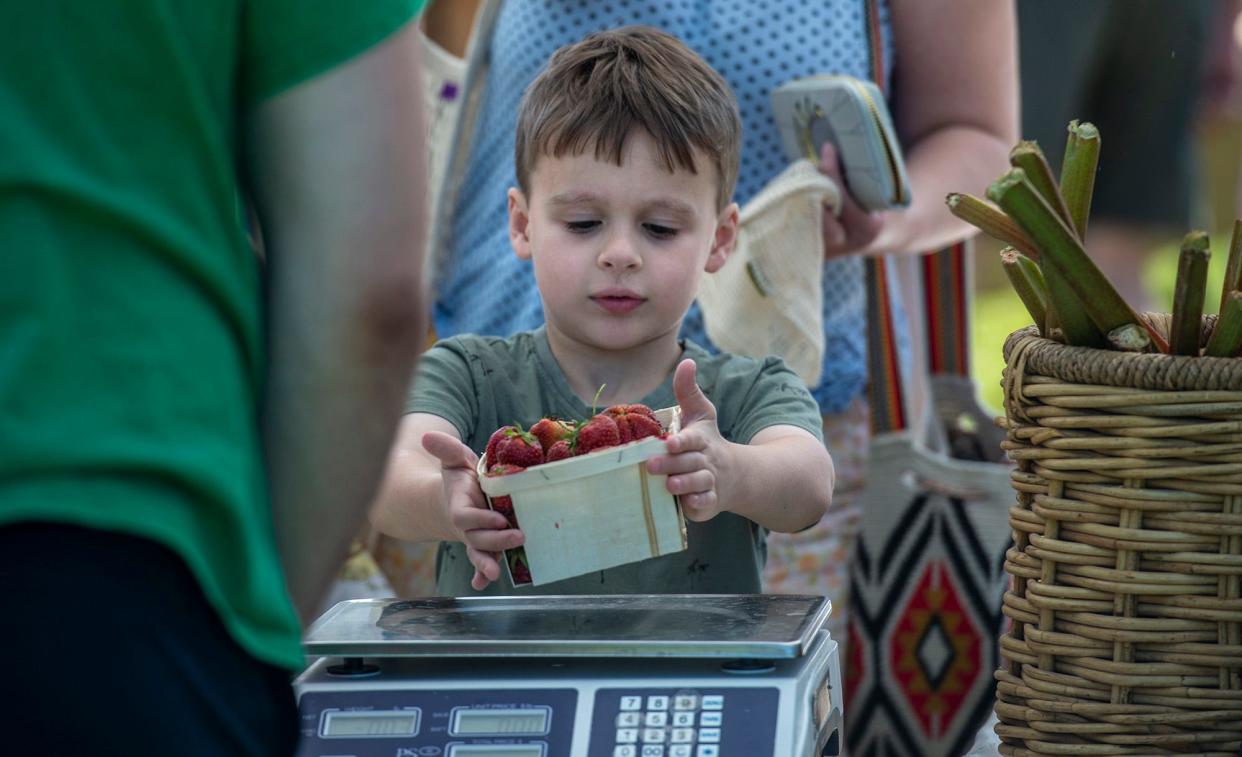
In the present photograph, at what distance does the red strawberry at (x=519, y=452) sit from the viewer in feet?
5.26

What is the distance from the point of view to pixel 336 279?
3.59 feet

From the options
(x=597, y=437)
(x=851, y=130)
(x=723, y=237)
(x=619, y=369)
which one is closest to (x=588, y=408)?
(x=619, y=369)

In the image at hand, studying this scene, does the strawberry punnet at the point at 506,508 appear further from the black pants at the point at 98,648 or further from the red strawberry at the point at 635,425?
the black pants at the point at 98,648

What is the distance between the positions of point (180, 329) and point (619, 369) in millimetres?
1066

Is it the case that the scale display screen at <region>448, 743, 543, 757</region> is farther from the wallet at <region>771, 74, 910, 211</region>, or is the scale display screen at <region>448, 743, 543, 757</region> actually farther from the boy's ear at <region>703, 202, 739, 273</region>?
the wallet at <region>771, 74, 910, 211</region>

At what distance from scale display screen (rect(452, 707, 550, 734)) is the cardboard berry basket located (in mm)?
189

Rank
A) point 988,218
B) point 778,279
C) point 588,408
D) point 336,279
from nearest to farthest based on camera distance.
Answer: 1. point 336,279
2. point 988,218
3. point 588,408
4. point 778,279

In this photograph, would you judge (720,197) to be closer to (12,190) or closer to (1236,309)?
(1236,309)

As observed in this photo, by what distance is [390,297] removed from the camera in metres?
1.11

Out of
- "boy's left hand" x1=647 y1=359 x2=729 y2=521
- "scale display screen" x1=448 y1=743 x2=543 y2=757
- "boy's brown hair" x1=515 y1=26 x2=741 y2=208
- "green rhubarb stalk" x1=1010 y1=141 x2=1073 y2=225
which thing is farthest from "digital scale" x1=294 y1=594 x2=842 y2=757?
"boy's brown hair" x1=515 y1=26 x2=741 y2=208

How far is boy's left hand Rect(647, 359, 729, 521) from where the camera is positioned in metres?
1.56

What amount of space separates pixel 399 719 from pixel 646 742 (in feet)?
0.75

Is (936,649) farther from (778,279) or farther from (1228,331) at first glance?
(1228,331)

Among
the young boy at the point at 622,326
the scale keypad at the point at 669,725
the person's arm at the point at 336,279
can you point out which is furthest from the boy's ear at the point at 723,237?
the person's arm at the point at 336,279
